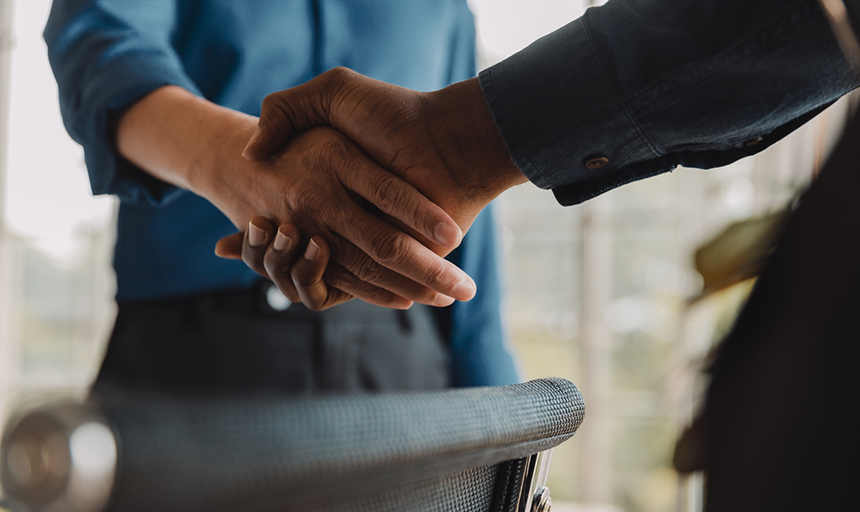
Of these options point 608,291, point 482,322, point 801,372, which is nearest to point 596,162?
point 801,372

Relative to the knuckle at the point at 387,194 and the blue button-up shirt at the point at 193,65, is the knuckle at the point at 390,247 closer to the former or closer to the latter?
the knuckle at the point at 387,194

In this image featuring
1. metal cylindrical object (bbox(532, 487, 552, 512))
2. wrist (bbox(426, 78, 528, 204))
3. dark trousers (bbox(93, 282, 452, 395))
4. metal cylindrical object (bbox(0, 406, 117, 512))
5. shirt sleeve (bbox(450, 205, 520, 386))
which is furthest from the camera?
shirt sleeve (bbox(450, 205, 520, 386))

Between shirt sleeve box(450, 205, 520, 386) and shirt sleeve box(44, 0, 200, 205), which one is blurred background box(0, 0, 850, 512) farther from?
shirt sleeve box(44, 0, 200, 205)

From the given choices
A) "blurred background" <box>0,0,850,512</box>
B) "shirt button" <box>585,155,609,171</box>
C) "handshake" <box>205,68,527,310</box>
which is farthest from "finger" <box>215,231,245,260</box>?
"blurred background" <box>0,0,850,512</box>

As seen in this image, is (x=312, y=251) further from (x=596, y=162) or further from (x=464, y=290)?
(x=596, y=162)

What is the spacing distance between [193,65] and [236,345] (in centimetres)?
41

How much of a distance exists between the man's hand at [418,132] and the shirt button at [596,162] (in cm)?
7

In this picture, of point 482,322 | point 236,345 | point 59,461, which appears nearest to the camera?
point 59,461

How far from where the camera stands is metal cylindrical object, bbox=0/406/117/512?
0.14 metres

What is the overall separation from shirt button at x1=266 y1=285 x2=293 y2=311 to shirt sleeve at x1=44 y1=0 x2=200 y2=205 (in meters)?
0.19

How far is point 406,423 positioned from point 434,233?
15.7 inches

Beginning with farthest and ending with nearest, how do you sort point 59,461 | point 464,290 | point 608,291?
point 608,291
point 464,290
point 59,461

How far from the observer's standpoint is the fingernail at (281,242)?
0.63m

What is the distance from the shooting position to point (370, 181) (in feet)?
1.98
